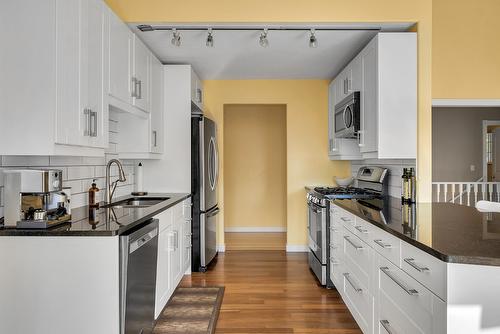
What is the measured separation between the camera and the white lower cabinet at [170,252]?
2896mm

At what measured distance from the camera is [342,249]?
128 inches

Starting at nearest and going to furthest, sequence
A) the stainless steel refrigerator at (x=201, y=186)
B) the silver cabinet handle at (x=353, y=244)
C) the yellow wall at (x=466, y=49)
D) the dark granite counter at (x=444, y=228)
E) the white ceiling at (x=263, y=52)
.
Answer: the dark granite counter at (x=444, y=228), the silver cabinet handle at (x=353, y=244), the white ceiling at (x=263, y=52), the yellow wall at (x=466, y=49), the stainless steel refrigerator at (x=201, y=186)

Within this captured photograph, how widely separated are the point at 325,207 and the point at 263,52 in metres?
1.69

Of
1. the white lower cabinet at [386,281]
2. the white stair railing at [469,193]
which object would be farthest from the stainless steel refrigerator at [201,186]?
the white stair railing at [469,193]

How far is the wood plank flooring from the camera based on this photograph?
18.8ft

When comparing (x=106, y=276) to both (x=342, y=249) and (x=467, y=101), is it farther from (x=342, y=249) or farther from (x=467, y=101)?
(x=467, y=101)

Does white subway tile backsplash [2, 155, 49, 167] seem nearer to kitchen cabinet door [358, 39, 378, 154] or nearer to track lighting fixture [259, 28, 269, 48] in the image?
track lighting fixture [259, 28, 269, 48]

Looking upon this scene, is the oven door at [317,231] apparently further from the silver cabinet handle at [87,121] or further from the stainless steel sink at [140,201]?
the silver cabinet handle at [87,121]

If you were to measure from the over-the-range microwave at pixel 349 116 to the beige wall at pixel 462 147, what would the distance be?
461 cm

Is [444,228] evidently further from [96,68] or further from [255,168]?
[255,168]

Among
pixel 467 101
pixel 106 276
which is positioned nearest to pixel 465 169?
pixel 467 101

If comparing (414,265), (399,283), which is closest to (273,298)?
(399,283)

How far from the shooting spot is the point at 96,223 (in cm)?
215

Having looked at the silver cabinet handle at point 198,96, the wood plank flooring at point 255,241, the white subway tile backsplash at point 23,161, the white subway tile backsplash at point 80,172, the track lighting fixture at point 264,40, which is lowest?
the wood plank flooring at point 255,241
